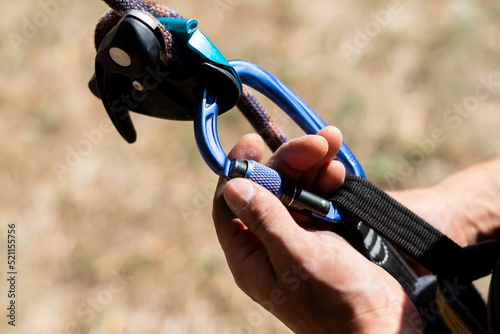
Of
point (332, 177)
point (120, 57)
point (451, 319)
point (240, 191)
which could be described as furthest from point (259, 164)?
point (451, 319)

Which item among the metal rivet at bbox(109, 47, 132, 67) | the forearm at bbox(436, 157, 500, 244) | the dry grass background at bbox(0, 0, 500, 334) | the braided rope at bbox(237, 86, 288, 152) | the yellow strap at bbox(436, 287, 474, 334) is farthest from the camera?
the dry grass background at bbox(0, 0, 500, 334)

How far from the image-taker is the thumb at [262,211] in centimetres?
94

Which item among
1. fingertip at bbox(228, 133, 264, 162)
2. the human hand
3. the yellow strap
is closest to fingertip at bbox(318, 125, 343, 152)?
the human hand

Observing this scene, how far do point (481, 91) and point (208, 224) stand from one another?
4.79 feet

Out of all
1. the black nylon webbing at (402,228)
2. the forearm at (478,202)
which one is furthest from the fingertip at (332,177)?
the forearm at (478,202)

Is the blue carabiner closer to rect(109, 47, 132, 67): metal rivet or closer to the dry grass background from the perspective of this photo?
rect(109, 47, 132, 67): metal rivet

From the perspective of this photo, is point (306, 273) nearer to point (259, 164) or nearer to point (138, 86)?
point (259, 164)

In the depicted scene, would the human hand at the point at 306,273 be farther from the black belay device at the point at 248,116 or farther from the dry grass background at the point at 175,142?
the dry grass background at the point at 175,142

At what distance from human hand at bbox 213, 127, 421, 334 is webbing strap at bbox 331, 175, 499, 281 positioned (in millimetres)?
72

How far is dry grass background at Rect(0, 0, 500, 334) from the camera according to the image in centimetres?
213

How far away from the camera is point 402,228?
1.08 meters

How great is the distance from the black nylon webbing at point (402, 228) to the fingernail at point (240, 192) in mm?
225

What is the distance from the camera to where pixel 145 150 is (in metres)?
2.52

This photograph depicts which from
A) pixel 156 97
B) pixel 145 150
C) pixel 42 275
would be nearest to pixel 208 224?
pixel 145 150
